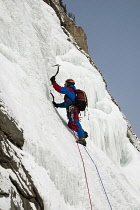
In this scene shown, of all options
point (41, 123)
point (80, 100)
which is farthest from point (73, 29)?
point (41, 123)

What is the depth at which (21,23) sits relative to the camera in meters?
6.10

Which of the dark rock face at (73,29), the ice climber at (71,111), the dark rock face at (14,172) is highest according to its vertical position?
the dark rock face at (73,29)

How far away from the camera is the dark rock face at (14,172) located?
2957 millimetres

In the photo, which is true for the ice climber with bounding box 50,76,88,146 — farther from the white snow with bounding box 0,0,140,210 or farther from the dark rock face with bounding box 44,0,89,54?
the dark rock face with bounding box 44,0,89,54

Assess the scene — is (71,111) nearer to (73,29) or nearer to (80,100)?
(80,100)

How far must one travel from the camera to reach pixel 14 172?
10.5ft

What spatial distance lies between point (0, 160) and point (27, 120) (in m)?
1.29

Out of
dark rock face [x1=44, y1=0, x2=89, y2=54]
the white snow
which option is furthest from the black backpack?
dark rock face [x1=44, y1=0, x2=89, y2=54]

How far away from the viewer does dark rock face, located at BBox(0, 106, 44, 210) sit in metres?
2.96

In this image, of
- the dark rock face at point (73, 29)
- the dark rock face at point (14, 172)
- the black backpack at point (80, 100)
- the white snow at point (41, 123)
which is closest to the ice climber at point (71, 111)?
the black backpack at point (80, 100)

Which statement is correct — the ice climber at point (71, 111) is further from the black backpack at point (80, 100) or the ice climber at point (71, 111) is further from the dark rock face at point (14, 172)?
the dark rock face at point (14, 172)

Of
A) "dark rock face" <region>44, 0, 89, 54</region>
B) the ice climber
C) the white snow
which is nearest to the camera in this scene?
the white snow

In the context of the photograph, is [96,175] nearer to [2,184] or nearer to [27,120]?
[27,120]

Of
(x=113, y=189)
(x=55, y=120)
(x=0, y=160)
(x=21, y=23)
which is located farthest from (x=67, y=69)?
(x=0, y=160)
